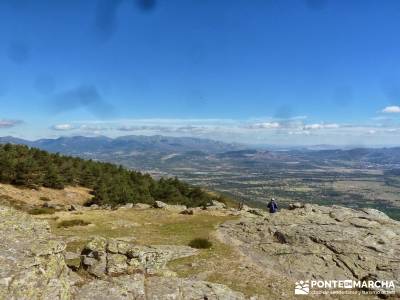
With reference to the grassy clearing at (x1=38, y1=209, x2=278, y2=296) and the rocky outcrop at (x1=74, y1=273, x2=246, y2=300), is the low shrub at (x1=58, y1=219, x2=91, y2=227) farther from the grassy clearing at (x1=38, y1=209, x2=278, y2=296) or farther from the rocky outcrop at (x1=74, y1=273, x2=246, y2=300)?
the rocky outcrop at (x1=74, y1=273, x2=246, y2=300)

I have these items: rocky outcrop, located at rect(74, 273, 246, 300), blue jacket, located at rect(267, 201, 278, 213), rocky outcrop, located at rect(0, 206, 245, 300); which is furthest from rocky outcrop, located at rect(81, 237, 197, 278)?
blue jacket, located at rect(267, 201, 278, 213)

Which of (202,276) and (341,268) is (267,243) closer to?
(341,268)

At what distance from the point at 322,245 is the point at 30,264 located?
21890mm

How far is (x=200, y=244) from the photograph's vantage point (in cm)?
3158

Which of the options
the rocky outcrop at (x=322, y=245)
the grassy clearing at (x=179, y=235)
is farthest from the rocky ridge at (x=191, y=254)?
the grassy clearing at (x=179, y=235)

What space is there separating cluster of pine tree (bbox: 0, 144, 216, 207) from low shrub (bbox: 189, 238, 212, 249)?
36.3 metres

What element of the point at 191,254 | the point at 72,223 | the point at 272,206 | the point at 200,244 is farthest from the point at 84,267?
the point at 272,206

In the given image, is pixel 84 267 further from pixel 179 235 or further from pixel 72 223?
pixel 72 223

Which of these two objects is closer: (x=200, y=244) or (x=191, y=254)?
(x=191, y=254)

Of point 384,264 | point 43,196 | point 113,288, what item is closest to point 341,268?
point 384,264

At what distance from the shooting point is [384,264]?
27188 mm

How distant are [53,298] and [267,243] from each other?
2083 cm

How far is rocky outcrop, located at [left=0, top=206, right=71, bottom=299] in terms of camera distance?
13961mm

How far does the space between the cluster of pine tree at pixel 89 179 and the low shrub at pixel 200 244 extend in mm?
36311
